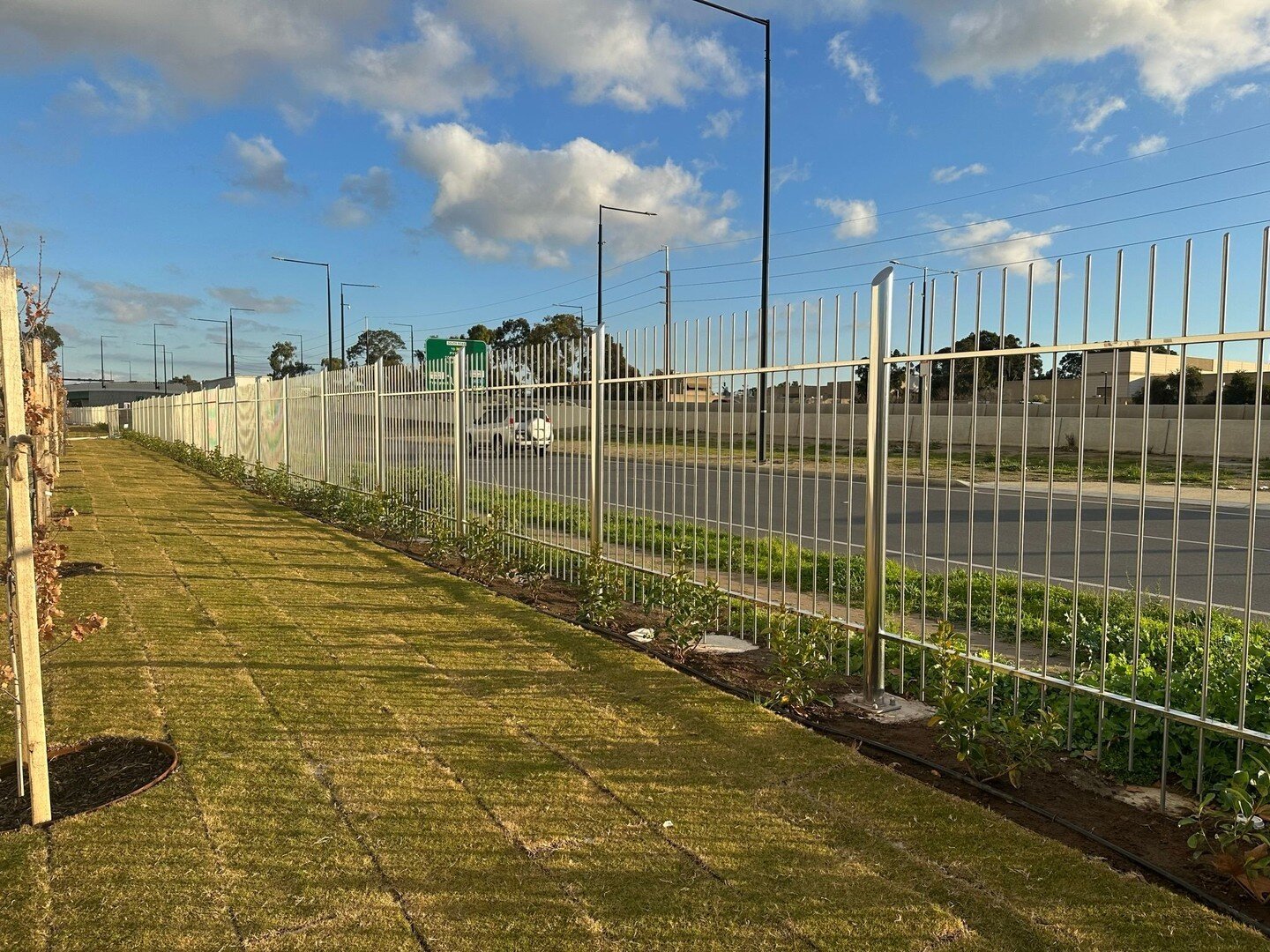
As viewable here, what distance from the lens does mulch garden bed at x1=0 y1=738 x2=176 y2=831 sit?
3736 millimetres

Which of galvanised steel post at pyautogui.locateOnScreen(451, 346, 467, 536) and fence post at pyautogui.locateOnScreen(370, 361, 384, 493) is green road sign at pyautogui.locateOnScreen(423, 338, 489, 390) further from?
fence post at pyautogui.locateOnScreen(370, 361, 384, 493)

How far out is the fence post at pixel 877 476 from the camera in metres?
4.78

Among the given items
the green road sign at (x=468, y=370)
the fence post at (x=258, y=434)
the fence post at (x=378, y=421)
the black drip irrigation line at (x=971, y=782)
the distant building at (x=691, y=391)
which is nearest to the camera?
the black drip irrigation line at (x=971, y=782)

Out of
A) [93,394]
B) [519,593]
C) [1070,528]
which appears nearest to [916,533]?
→ [1070,528]

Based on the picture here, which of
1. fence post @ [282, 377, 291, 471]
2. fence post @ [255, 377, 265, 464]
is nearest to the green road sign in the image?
fence post @ [282, 377, 291, 471]

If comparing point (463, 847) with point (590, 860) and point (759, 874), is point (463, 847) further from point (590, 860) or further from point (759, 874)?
point (759, 874)

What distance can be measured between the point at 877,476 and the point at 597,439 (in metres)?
3.20

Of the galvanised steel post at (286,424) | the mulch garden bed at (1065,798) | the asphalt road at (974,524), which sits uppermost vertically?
the galvanised steel post at (286,424)

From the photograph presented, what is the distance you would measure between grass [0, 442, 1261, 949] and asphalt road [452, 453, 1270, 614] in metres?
1.29

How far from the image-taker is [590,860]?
10.8ft

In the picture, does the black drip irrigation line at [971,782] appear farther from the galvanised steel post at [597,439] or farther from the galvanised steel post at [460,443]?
the galvanised steel post at [460,443]

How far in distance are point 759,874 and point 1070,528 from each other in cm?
1168

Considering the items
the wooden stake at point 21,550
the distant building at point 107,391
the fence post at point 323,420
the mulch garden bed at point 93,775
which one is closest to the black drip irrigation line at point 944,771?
the mulch garden bed at point 93,775

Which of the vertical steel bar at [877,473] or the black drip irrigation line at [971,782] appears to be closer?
the black drip irrigation line at [971,782]
